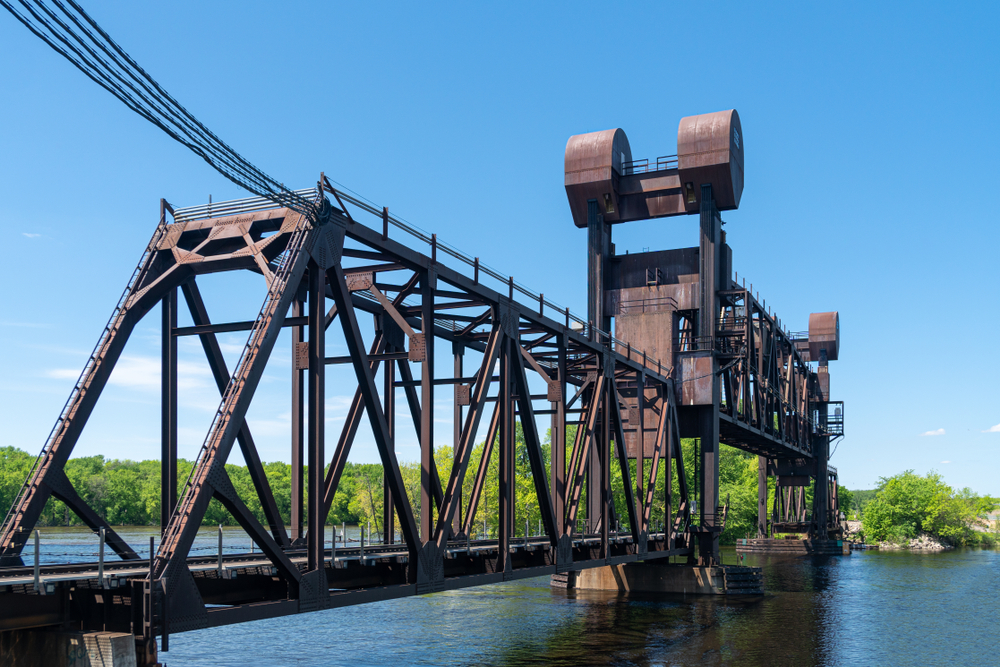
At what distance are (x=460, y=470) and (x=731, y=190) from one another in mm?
32580

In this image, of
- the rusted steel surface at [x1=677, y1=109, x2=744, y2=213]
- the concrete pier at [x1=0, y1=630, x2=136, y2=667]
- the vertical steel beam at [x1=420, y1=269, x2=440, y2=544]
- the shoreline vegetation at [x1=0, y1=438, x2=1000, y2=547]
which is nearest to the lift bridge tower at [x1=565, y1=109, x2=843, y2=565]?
the rusted steel surface at [x1=677, y1=109, x2=744, y2=213]

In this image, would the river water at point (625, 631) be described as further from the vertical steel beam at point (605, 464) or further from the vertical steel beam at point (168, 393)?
the vertical steel beam at point (168, 393)

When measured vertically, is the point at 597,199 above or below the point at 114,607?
above

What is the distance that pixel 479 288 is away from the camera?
2859 centimetres

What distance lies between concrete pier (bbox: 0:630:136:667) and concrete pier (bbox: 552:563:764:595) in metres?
35.9

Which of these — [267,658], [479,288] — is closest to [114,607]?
[479,288]

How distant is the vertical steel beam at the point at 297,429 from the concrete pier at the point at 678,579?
86.4 feet

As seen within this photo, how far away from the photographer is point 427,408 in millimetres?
25469

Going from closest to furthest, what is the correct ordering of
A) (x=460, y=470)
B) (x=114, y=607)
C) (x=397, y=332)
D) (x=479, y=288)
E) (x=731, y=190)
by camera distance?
(x=114, y=607) → (x=460, y=470) → (x=479, y=288) → (x=397, y=332) → (x=731, y=190)

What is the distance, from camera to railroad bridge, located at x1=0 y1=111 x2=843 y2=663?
704 inches

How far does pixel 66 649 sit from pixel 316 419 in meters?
6.81

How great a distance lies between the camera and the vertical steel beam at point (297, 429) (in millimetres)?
23656

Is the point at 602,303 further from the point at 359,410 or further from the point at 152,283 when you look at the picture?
the point at 152,283

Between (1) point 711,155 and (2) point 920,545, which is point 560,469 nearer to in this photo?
(1) point 711,155
